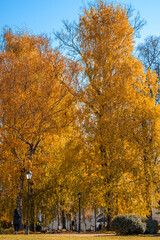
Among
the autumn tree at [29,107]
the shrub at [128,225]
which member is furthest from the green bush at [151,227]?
the autumn tree at [29,107]

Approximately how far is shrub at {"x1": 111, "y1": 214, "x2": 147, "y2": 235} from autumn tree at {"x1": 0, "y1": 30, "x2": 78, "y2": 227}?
5.61 m

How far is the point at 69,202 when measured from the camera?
82.8 ft

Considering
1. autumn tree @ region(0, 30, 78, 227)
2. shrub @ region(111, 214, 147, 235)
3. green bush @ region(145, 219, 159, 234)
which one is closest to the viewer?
shrub @ region(111, 214, 147, 235)

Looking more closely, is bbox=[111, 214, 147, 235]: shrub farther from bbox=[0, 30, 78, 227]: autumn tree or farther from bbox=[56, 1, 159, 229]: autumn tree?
bbox=[0, 30, 78, 227]: autumn tree

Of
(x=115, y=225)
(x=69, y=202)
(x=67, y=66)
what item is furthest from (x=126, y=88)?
(x=69, y=202)

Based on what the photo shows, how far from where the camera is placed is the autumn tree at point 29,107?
763 inches

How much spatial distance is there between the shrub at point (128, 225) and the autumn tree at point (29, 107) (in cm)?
561

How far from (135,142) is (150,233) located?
17.0 ft

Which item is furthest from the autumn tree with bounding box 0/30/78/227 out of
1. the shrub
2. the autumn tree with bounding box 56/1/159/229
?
the shrub

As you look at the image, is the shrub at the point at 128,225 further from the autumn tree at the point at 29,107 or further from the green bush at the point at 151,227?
the autumn tree at the point at 29,107

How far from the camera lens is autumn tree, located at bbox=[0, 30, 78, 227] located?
63.6ft

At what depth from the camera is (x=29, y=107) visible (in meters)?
19.9

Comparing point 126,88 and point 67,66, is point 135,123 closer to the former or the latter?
point 126,88

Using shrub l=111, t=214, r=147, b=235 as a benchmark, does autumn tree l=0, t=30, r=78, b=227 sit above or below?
above
